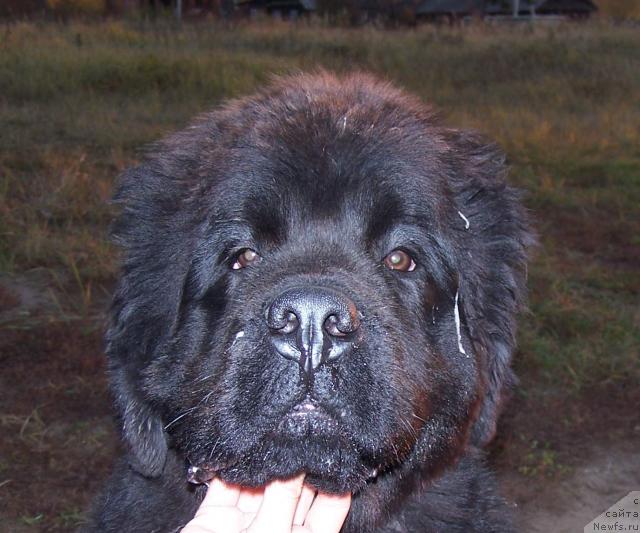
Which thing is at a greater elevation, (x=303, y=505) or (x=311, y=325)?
(x=311, y=325)

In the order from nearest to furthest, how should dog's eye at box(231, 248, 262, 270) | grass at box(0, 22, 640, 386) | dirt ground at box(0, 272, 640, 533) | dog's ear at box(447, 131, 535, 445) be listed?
1. dog's eye at box(231, 248, 262, 270)
2. dog's ear at box(447, 131, 535, 445)
3. dirt ground at box(0, 272, 640, 533)
4. grass at box(0, 22, 640, 386)

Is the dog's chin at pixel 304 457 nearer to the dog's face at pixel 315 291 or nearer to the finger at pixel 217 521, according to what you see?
the dog's face at pixel 315 291

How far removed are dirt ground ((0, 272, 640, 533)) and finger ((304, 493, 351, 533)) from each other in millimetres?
1858

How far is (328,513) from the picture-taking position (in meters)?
2.33

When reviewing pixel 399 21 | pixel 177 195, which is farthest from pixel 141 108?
pixel 399 21

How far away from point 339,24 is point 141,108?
31.1 feet

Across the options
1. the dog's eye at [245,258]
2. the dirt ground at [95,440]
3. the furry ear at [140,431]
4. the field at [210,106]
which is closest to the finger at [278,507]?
the furry ear at [140,431]

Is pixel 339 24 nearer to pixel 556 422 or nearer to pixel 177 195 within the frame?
pixel 556 422

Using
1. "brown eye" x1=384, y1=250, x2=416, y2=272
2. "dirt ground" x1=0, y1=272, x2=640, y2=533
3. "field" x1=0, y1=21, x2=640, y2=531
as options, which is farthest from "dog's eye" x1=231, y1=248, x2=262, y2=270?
"dirt ground" x1=0, y1=272, x2=640, y2=533

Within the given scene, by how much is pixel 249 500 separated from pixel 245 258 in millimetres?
691

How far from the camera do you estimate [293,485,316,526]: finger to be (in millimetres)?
2380

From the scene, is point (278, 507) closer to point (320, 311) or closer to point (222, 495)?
point (222, 495)

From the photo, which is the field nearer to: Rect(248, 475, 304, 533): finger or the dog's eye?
the dog's eye

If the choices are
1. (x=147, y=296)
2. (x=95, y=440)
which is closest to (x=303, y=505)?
(x=147, y=296)
